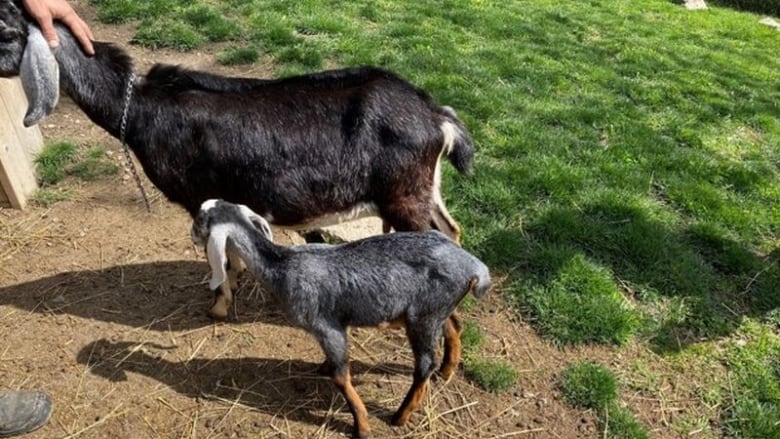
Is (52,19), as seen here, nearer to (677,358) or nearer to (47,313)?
(47,313)

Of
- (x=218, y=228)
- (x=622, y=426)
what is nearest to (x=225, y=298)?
(x=218, y=228)

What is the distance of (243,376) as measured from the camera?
3359 mm

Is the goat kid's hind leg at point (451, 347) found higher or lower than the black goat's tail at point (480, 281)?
lower

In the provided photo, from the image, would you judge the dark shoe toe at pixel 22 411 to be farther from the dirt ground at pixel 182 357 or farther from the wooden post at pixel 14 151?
the wooden post at pixel 14 151

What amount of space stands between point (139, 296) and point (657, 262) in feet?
10.8

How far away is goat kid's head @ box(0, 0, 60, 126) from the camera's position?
2.93 meters

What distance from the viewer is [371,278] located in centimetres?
285

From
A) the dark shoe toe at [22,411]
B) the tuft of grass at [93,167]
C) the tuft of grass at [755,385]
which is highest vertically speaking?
the tuft of grass at [93,167]

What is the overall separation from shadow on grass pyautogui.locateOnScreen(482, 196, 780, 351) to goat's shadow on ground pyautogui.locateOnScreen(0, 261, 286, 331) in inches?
63.2

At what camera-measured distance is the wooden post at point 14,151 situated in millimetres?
4223

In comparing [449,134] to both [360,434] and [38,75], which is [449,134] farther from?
[38,75]

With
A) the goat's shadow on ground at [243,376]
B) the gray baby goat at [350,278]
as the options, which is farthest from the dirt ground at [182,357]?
the gray baby goat at [350,278]

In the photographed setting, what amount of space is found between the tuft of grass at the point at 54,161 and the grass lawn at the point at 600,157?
181 cm

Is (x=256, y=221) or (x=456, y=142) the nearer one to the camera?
(x=256, y=221)
